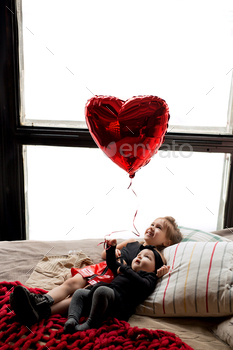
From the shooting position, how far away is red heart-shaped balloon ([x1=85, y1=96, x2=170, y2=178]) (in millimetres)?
1005

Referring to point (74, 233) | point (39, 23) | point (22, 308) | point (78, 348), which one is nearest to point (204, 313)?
point (78, 348)

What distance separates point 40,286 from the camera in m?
1.12

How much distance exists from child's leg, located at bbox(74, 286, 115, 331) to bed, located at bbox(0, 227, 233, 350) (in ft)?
0.37

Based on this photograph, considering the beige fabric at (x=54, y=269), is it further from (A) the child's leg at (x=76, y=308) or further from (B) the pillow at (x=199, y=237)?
(B) the pillow at (x=199, y=237)

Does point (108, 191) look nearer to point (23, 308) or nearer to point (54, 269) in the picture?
point (54, 269)

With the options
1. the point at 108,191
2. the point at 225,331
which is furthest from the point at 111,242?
the point at 108,191

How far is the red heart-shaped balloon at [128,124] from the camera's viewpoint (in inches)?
39.6

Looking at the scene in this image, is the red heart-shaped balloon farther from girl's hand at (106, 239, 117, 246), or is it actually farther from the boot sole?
the boot sole

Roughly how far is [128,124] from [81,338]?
0.70 metres

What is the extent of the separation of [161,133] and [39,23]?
111 cm

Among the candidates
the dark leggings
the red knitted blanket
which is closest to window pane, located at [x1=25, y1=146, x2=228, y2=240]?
the dark leggings

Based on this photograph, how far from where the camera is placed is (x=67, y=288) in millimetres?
1071

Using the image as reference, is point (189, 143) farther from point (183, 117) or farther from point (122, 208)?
point (122, 208)

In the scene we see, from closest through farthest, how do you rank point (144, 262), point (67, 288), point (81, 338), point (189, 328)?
point (81, 338) < point (189, 328) < point (67, 288) < point (144, 262)
